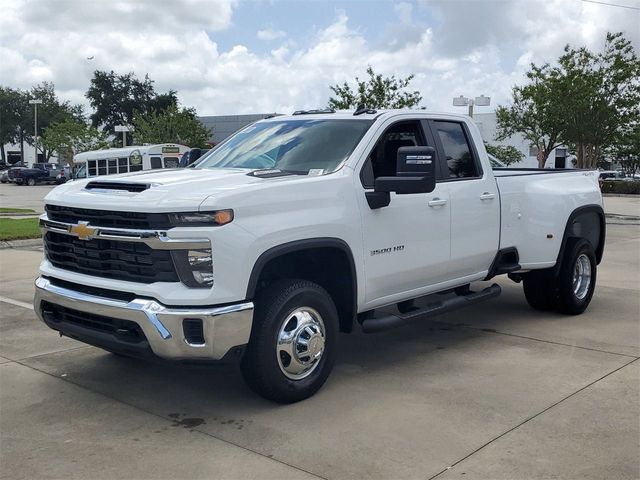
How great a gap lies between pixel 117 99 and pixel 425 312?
85576mm

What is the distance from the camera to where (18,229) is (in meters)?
15.2

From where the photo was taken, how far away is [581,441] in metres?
4.28

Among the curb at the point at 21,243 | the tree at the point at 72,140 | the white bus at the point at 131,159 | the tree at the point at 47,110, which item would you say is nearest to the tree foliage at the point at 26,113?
the tree at the point at 47,110

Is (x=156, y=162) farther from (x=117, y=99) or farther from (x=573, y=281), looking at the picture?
(x=117, y=99)

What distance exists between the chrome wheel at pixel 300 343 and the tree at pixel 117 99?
84.1 m

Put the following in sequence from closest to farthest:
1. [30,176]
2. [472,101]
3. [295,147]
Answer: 1. [295,147]
2. [472,101]
3. [30,176]

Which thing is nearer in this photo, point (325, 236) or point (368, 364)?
point (325, 236)

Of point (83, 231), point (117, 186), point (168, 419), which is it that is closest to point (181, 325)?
point (168, 419)

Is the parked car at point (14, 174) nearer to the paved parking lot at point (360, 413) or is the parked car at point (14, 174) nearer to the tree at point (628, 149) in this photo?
the tree at point (628, 149)

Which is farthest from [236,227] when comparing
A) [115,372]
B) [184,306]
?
[115,372]

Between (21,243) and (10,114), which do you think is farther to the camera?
(10,114)

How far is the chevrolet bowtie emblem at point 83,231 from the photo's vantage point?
468 cm

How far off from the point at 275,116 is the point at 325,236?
81.4 inches

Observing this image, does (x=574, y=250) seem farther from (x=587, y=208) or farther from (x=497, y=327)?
(x=497, y=327)
